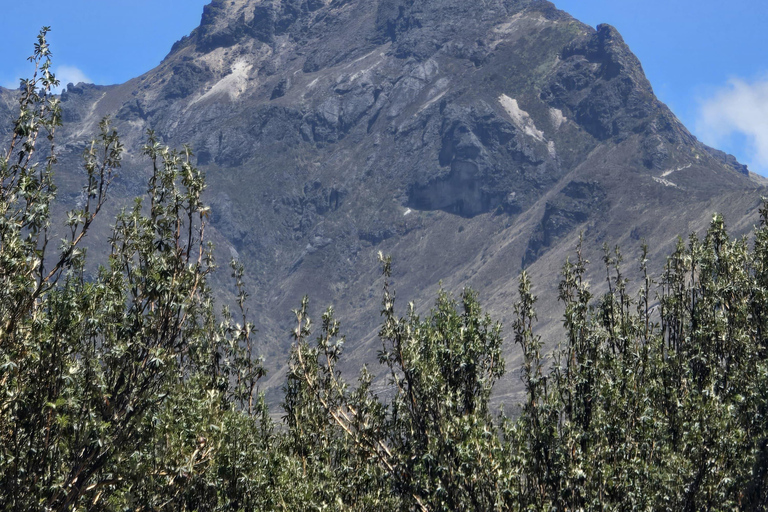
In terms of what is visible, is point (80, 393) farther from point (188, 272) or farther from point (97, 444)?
point (188, 272)

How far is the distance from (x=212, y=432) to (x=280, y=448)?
680 centimetres

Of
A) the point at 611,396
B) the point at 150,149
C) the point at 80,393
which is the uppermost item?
the point at 150,149

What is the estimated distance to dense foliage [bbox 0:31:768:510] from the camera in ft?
71.3

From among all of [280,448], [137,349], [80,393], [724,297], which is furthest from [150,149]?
[724,297]

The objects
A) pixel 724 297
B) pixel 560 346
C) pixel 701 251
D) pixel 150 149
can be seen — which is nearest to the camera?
pixel 150 149

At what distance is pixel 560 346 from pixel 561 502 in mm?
6614

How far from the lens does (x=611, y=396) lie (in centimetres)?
2833

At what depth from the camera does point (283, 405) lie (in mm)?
34344

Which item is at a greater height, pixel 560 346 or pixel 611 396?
pixel 560 346

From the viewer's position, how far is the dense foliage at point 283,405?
→ 21719mm

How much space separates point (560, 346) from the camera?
30953mm

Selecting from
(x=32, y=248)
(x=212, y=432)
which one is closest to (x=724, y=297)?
(x=212, y=432)

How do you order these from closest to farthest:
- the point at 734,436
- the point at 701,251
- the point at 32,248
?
the point at 32,248
the point at 734,436
the point at 701,251

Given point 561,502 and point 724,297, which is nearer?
point 561,502
